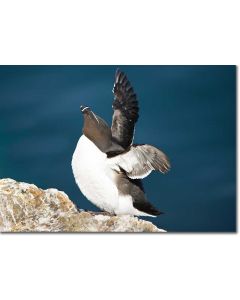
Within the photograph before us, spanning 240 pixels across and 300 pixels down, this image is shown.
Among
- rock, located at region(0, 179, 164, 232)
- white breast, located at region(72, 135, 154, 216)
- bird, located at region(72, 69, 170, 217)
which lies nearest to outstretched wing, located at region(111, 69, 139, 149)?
bird, located at region(72, 69, 170, 217)

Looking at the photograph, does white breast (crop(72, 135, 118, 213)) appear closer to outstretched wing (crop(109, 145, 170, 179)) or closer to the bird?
the bird

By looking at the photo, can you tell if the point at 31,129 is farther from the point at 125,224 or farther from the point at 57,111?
the point at 125,224

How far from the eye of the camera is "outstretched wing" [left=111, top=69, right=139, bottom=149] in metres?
5.15

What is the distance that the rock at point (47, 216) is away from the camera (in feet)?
16.9

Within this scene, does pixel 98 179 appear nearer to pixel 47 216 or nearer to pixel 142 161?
pixel 142 161

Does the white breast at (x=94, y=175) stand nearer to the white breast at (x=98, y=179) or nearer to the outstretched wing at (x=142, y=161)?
the white breast at (x=98, y=179)

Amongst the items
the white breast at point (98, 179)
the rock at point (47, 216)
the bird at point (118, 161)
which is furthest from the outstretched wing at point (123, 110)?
the rock at point (47, 216)

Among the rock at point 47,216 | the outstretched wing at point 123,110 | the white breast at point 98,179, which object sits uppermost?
the outstretched wing at point 123,110

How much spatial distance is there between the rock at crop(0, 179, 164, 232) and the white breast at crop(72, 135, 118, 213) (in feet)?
0.40

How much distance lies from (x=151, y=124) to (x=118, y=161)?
35 cm

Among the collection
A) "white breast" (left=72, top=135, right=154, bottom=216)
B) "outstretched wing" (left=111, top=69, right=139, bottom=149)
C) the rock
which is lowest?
the rock

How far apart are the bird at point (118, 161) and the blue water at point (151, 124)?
50mm

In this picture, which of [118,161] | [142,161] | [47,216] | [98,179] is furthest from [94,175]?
[47,216]
